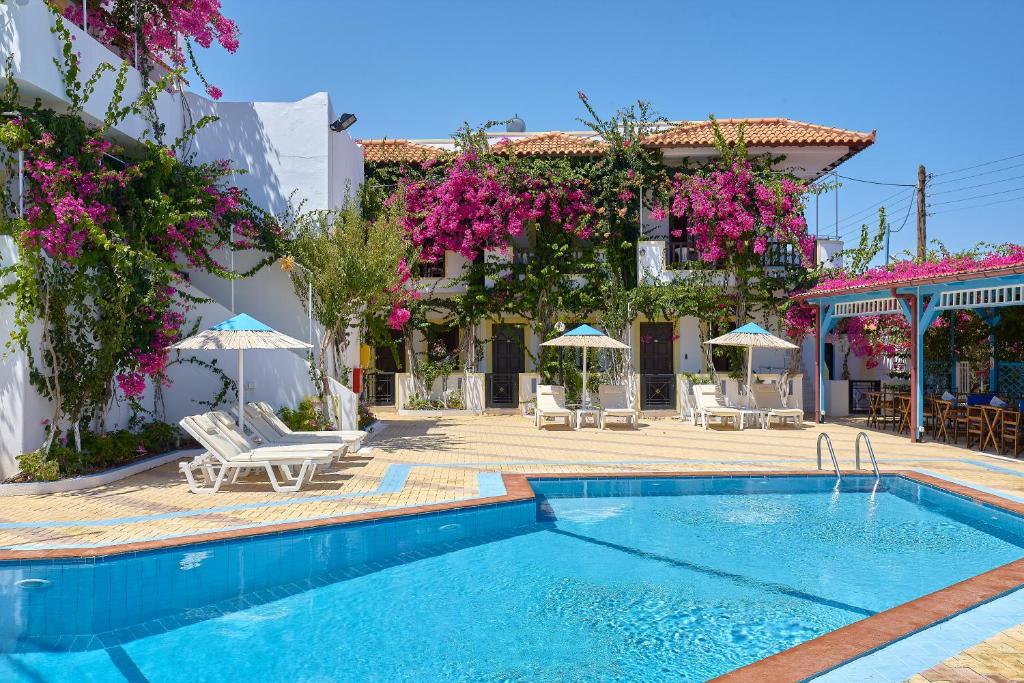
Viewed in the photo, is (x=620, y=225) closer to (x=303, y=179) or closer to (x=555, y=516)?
(x=303, y=179)

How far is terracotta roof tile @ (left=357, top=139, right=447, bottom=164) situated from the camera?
21203 millimetres

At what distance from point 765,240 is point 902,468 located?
938cm

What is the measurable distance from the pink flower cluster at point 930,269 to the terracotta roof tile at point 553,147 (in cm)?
738

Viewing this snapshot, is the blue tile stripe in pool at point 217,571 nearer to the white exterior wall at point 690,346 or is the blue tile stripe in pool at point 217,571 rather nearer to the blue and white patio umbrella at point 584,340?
the blue and white patio umbrella at point 584,340

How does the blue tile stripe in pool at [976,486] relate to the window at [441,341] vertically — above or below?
below

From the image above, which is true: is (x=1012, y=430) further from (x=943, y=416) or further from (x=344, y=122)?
(x=344, y=122)

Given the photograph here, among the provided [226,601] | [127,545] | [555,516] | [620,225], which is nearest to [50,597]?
[127,545]

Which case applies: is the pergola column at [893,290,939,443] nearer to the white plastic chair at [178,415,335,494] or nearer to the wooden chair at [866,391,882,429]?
the wooden chair at [866,391,882,429]

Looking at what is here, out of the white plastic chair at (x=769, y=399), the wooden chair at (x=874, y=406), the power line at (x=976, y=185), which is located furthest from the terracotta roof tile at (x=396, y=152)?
the power line at (x=976, y=185)

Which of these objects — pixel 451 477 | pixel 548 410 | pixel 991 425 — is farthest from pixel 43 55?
pixel 991 425

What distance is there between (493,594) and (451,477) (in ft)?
12.7

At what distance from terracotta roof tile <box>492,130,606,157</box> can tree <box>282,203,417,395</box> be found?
704cm

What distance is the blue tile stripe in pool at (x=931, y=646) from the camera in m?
4.16

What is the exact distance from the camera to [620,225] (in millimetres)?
20797
